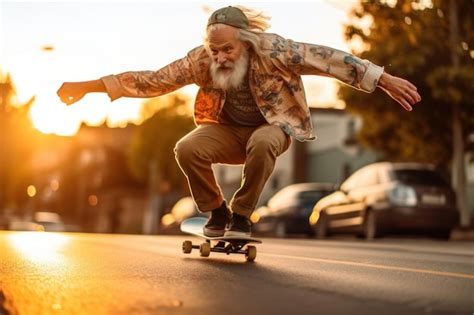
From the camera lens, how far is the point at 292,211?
75.9 ft

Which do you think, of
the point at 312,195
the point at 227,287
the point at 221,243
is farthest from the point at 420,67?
the point at 227,287

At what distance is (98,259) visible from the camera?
23.2 feet

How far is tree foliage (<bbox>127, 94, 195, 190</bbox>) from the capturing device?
5906 cm

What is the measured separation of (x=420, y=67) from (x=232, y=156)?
50.0ft

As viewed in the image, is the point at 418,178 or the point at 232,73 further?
the point at 418,178

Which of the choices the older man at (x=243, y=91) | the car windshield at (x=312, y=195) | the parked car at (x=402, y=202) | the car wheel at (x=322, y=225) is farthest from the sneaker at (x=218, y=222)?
the car windshield at (x=312, y=195)

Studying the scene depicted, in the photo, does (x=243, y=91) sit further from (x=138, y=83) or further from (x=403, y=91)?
(x=403, y=91)

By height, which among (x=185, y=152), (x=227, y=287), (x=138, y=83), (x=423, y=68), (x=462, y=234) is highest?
(x=423, y=68)

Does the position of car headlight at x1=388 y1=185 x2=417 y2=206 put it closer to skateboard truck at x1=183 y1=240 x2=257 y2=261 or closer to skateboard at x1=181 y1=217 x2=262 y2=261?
skateboard at x1=181 y1=217 x2=262 y2=261

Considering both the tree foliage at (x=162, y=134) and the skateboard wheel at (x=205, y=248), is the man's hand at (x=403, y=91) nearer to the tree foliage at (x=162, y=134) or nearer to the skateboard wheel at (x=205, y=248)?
the skateboard wheel at (x=205, y=248)

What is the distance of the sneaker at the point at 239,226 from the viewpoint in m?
6.73

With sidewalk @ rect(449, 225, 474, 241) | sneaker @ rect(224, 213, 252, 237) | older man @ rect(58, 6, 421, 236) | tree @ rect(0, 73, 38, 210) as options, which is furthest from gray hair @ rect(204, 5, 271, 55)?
tree @ rect(0, 73, 38, 210)

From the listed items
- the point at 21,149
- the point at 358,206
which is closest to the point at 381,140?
the point at 358,206

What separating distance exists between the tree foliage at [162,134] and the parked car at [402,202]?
134ft
